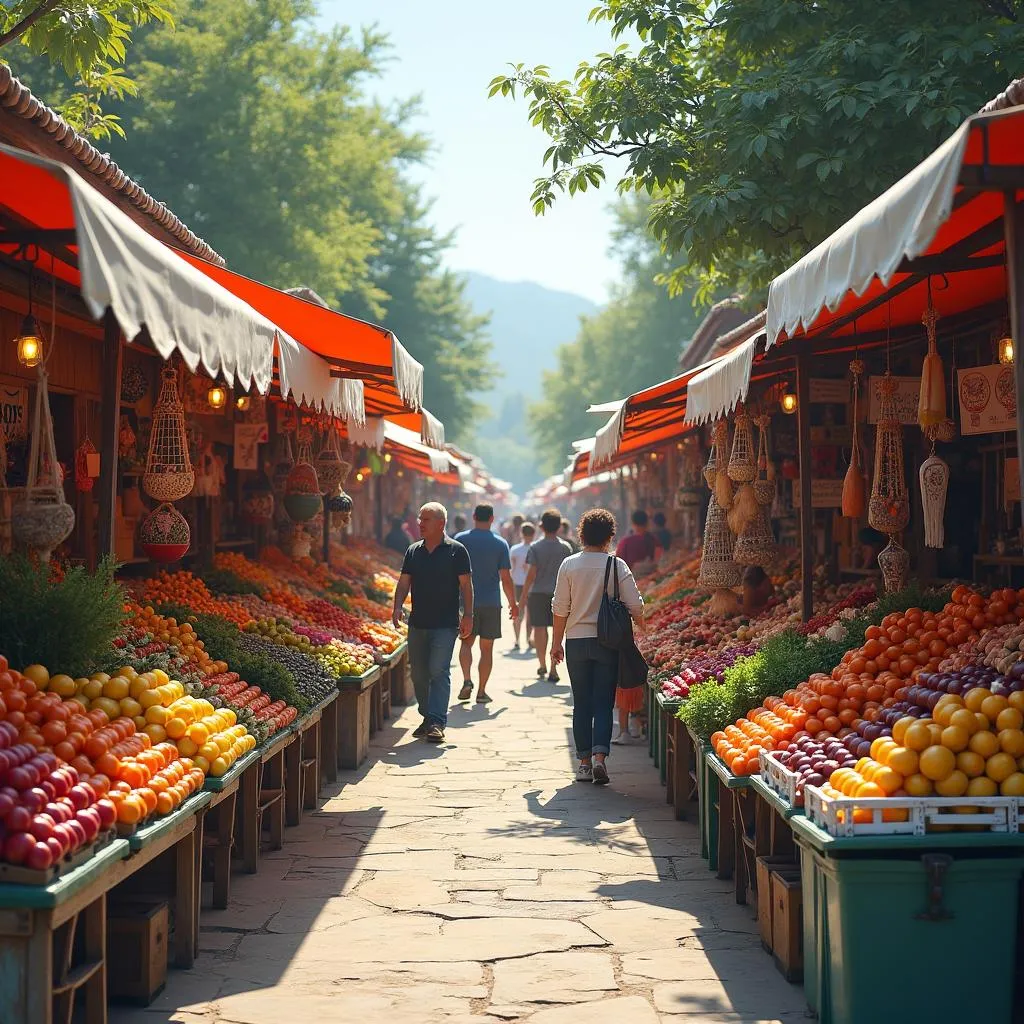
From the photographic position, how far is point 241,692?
7.34m

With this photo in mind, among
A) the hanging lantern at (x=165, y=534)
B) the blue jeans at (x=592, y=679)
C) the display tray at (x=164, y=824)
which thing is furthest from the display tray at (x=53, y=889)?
the blue jeans at (x=592, y=679)

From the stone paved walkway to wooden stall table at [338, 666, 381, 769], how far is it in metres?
0.50

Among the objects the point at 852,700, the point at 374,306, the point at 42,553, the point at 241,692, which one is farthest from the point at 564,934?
the point at 374,306

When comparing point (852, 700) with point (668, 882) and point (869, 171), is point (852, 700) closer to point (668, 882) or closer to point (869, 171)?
point (668, 882)

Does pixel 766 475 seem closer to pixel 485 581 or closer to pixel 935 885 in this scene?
pixel 485 581

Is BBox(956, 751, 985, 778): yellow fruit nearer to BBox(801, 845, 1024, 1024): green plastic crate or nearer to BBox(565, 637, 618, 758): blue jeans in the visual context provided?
BBox(801, 845, 1024, 1024): green plastic crate

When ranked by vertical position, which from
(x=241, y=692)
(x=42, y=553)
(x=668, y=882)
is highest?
(x=42, y=553)

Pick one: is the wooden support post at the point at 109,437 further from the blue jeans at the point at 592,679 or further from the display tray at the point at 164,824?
the blue jeans at the point at 592,679

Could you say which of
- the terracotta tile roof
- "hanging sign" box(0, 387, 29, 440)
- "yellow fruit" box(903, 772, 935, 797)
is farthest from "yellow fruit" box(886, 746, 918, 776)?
"hanging sign" box(0, 387, 29, 440)

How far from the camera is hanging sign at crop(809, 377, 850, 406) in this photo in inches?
389

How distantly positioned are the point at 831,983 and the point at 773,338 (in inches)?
109

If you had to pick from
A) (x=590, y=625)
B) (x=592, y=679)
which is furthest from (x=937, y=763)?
(x=592, y=679)

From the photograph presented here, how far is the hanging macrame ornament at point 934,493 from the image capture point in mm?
7598

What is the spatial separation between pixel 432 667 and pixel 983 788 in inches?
274
